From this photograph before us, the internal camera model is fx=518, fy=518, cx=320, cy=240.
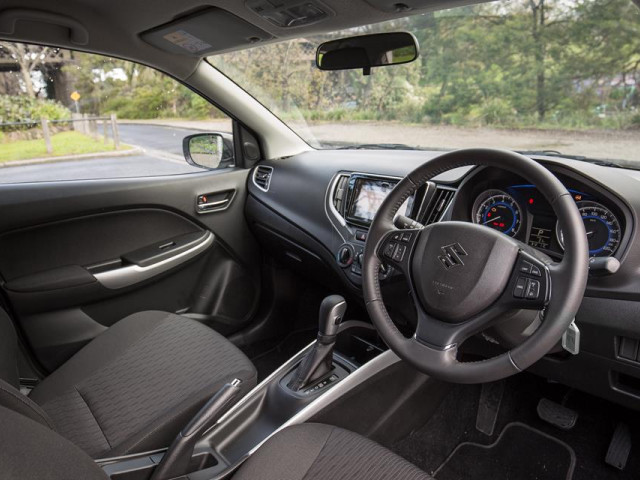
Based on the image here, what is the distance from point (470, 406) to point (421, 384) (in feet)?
0.95

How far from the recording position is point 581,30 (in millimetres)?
2104

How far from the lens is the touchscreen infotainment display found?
6.77 ft

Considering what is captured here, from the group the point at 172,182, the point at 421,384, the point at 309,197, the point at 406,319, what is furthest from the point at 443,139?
the point at 172,182

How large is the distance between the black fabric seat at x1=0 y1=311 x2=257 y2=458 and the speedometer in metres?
1.11

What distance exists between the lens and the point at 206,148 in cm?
278

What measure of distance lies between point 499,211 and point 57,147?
75.9 inches

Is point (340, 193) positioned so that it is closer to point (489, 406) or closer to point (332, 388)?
point (332, 388)

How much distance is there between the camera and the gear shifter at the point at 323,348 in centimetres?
176

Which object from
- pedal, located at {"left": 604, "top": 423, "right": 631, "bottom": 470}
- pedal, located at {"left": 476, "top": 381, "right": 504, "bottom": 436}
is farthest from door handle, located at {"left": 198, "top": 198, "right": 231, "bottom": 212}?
pedal, located at {"left": 604, "top": 423, "right": 631, "bottom": 470}

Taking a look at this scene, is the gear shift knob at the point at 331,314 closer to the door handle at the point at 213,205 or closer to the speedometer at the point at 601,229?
the speedometer at the point at 601,229

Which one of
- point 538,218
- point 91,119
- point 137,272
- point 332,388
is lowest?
point 332,388

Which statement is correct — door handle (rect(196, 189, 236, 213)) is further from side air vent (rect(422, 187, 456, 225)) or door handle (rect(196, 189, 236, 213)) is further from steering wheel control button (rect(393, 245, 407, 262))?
steering wheel control button (rect(393, 245, 407, 262))

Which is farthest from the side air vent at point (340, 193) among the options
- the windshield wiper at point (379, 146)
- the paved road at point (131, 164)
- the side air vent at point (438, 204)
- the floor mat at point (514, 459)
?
the floor mat at point (514, 459)

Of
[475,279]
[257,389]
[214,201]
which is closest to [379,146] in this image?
[214,201]
